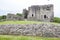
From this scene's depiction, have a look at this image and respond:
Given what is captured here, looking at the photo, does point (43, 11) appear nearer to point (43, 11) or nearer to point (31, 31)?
point (43, 11)

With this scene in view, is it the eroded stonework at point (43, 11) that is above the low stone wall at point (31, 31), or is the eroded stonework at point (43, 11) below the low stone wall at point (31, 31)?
above

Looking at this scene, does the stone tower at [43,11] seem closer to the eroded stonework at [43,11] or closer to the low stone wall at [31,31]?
the eroded stonework at [43,11]

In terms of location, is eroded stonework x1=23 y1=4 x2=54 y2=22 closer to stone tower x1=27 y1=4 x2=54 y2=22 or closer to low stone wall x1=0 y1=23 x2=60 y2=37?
stone tower x1=27 y1=4 x2=54 y2=22

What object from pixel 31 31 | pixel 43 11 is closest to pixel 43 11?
pixel 43 11

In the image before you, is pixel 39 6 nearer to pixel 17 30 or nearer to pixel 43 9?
pixel 43 9

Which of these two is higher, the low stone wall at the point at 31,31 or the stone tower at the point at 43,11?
the stone tower at the point at 43,11

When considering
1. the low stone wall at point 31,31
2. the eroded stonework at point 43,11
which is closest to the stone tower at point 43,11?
the eroded stonework at point 43,11

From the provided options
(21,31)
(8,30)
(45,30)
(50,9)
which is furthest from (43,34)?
(50,9)

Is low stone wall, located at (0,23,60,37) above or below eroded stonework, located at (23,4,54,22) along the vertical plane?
below

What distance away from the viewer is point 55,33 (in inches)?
850

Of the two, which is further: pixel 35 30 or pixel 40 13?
pixel 40 13

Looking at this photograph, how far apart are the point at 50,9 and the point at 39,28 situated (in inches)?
843

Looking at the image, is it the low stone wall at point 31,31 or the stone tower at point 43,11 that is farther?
the stone tower at point 43,11

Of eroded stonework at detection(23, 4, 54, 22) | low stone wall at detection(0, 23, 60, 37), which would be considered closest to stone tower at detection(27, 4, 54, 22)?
eroded stonework at detection(23, 4, 54, 22)
